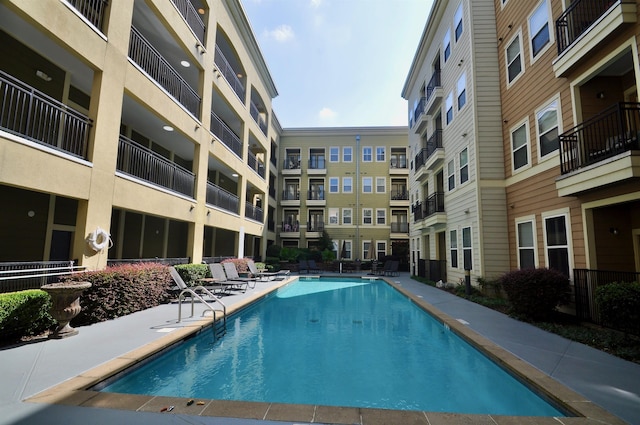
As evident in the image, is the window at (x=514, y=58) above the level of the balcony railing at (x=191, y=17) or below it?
below

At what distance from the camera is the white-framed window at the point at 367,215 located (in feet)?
95.9

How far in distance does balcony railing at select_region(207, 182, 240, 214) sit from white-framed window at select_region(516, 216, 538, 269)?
11.9m

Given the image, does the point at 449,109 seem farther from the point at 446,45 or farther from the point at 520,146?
the point at 520,146

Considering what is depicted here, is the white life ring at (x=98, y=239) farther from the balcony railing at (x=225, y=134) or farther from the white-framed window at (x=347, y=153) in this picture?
the white-framed window at (x=347, y=153)

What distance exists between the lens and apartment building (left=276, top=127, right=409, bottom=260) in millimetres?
28828

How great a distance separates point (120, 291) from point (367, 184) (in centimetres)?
2485

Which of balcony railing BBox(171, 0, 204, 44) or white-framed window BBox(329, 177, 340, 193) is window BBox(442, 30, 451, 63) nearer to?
balcony railing BBox(171, 0, 204, 44)

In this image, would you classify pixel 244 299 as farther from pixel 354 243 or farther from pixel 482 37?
pixel 354 243

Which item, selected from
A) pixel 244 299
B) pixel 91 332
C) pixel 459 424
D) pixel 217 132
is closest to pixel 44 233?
pixel 91 332

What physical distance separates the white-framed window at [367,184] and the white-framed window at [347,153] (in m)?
2.42

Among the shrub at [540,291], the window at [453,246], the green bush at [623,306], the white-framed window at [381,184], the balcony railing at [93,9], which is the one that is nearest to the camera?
the green bush at [623,306]

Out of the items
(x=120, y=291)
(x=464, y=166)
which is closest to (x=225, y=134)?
(x=120, y=291)

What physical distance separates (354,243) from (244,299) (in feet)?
64.6

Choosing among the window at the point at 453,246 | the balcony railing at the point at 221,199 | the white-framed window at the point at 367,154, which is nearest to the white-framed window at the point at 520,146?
the window at the point at 453,246
